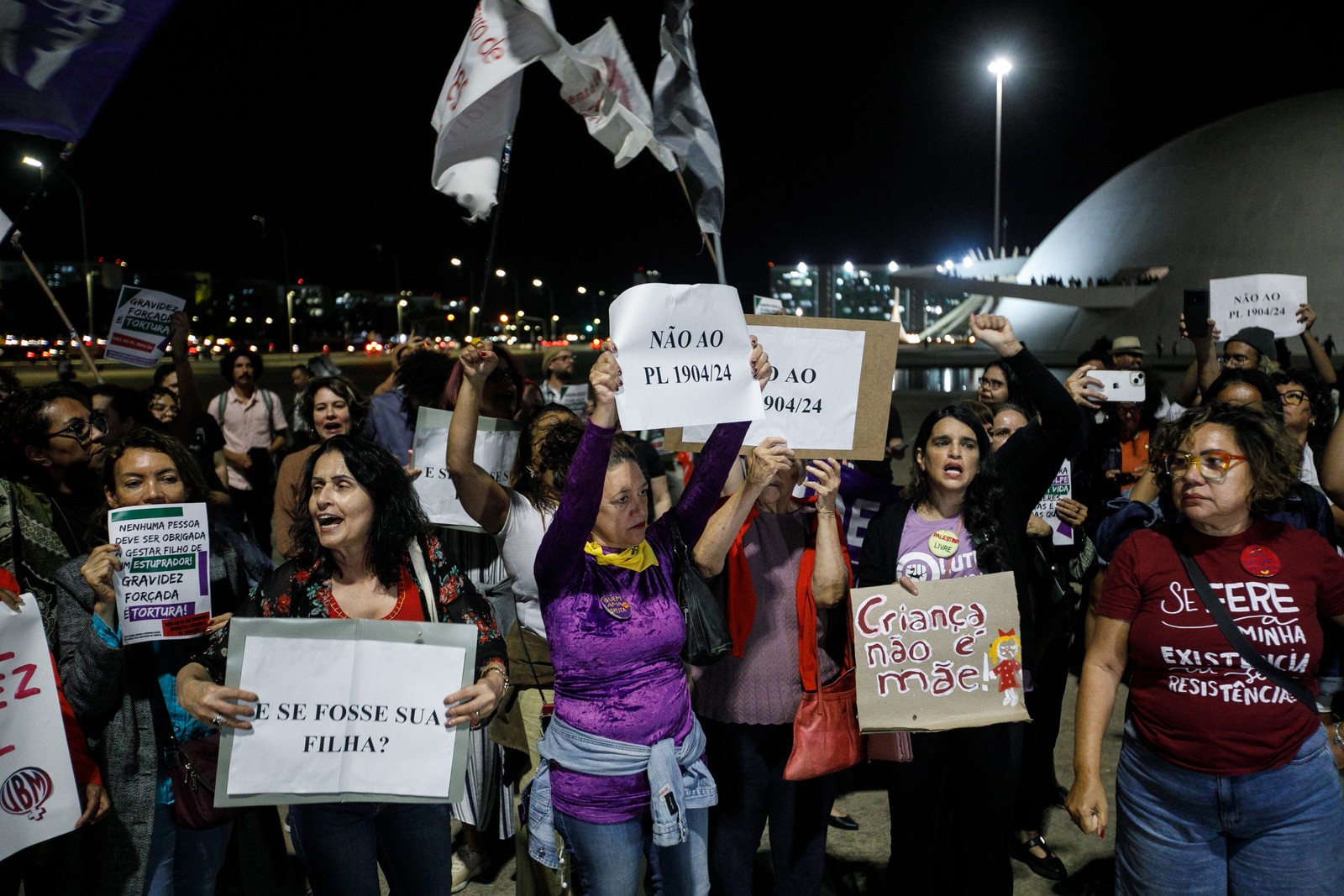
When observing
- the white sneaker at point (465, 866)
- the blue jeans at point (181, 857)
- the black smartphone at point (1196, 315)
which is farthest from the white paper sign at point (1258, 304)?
the blue jeans at point (181, 857)

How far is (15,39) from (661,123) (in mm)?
2941

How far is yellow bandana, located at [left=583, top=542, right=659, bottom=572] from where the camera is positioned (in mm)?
2943

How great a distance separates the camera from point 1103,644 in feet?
9.89

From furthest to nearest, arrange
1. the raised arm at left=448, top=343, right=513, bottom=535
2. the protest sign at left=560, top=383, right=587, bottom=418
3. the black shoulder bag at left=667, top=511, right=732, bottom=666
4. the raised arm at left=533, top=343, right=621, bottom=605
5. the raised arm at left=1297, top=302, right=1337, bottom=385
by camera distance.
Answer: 1. the protest sign at left=560, top=383, right=587, bottom=418
2. the raised arm at left=1297, top=302, right=1337, bottom=385
3. the raised arm at left=448, top=343, right=513, bottom=535
4. the black shoulder bag at left=667, top=511, right=732, bottom=666
5. the raised arm at left=533, top=343, right=621, bottom=605

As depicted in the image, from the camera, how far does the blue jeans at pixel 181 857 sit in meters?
2.95

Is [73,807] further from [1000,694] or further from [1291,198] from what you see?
[1291,198]

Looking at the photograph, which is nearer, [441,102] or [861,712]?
[861,712]

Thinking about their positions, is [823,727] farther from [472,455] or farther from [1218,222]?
[1218,222]

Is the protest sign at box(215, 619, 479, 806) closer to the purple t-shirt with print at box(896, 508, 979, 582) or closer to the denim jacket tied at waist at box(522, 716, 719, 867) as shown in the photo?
the denim jacket tied at waist at box(522, 716, 719, 867)

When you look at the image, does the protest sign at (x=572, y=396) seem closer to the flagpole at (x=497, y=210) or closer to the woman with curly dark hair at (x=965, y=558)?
the flagpole at (x=497, y=210)

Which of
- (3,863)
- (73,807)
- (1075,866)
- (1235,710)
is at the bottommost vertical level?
(1075,866)

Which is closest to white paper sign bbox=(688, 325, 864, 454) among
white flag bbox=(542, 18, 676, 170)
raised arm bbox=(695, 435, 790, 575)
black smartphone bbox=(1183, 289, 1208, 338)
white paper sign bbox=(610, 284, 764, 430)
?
raised arm bbox=(695, 435, 790, 575)

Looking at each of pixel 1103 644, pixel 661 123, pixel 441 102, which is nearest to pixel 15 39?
pixel 441 102

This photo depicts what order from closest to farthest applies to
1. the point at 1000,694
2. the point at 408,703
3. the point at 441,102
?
1. the point at 408,703
2. the point at 1000,694
3. the point at 441,102
